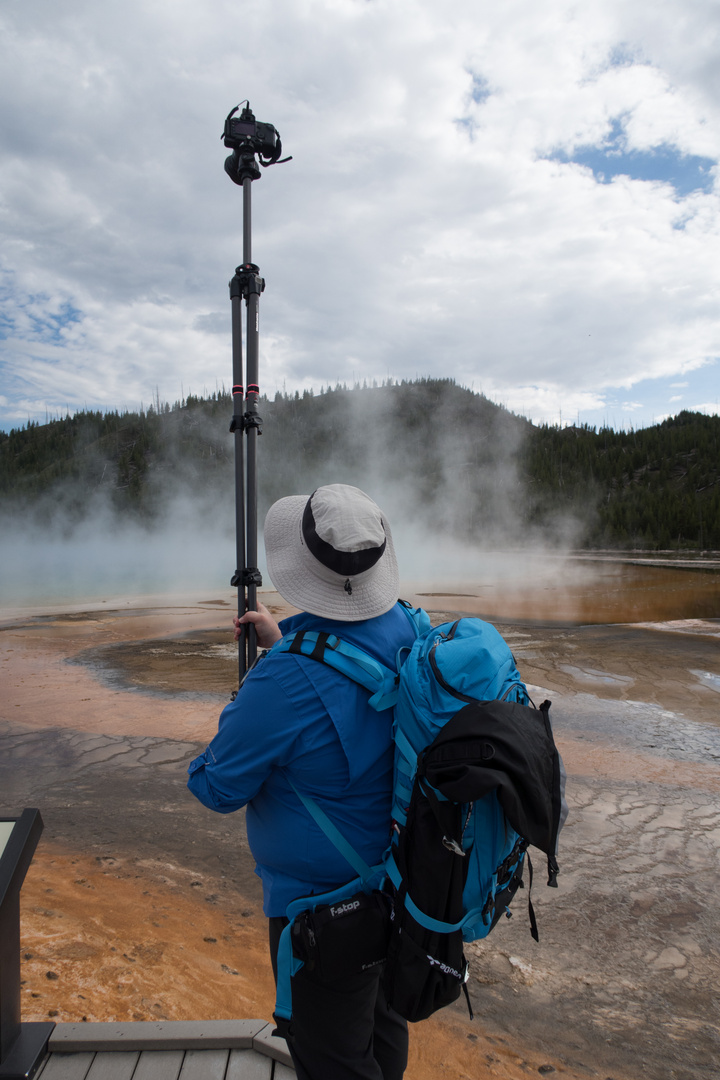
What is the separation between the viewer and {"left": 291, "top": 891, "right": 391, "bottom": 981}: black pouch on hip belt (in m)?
1.27

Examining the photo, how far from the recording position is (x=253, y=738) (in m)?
1.27

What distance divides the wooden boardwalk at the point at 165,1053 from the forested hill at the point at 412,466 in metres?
53.6

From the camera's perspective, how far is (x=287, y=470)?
348 feet

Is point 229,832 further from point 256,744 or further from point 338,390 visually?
point 338,390

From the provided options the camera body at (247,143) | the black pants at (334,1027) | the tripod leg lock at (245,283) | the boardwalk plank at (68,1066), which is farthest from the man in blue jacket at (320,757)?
the camera body at (247,143)

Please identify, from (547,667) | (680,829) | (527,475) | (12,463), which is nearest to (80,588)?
(547,667)

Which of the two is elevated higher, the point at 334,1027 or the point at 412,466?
the point at 412,466

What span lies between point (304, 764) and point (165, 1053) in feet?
4.22

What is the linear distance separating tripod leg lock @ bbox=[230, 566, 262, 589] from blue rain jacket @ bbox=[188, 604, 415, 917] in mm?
566

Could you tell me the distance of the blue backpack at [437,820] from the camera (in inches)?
44.8

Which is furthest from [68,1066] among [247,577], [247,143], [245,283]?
[247,143]

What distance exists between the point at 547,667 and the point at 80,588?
19513mm

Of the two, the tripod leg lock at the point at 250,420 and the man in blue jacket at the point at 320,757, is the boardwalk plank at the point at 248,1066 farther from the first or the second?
the tripod leg lock at the point at 250,420

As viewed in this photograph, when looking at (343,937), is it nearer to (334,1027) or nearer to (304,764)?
(334,1027)
